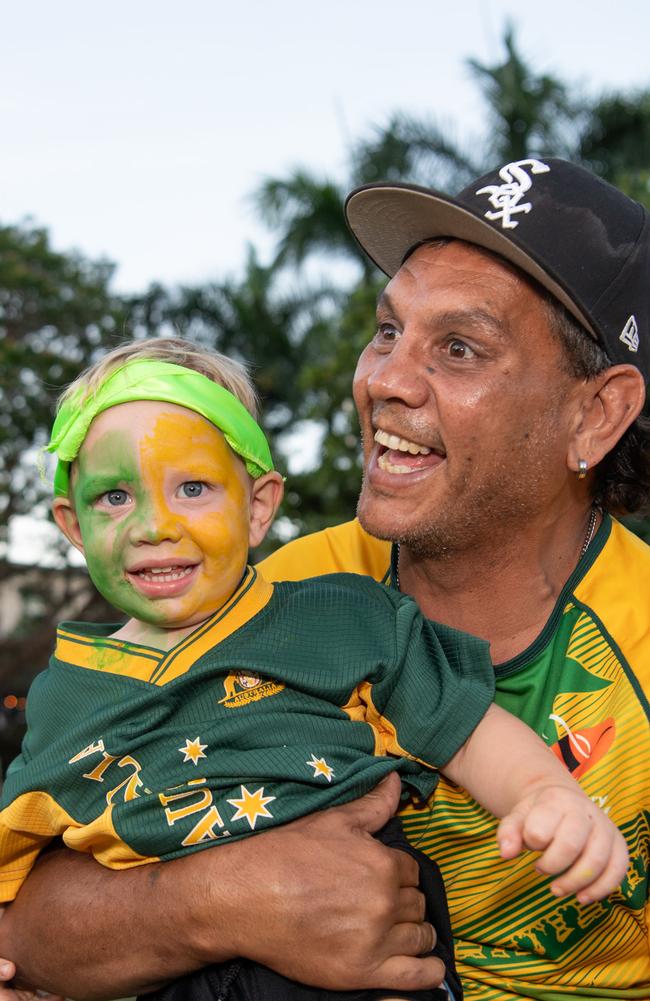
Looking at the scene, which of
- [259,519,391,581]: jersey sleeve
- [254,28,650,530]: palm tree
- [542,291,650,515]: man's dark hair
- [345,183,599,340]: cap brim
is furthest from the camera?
[254,28,650,530]: palm tree

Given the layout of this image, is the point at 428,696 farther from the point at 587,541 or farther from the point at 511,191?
the point at 511,191

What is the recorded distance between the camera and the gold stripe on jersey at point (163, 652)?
2.78 metres

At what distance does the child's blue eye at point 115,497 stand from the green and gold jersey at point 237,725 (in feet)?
1.15

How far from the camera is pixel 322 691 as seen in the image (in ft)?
8.86

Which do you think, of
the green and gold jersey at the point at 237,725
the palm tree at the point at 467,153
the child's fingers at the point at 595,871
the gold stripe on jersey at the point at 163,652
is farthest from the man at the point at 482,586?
the palm tree at the point at 467,153

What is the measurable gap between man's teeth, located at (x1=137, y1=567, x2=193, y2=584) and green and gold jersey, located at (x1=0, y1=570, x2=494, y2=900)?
15cm

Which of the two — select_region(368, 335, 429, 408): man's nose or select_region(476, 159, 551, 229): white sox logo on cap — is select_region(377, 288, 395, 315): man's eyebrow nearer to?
select_region(368, 335, 429, 408): man's nose

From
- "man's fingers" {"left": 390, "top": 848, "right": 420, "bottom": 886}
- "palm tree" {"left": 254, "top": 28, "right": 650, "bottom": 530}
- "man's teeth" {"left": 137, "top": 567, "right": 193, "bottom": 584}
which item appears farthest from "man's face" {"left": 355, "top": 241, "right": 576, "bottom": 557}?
"palm tree" {"left": 254, "top": 28, "right": 650, "bottom": 530}

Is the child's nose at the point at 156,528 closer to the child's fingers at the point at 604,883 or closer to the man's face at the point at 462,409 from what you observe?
the man's face at the point at 462,409

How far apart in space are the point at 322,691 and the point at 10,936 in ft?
3.62

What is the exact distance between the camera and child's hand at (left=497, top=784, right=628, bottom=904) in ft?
7.10

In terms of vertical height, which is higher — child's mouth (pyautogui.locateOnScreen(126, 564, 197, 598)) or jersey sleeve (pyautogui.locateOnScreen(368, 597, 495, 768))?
child's mouth (pyautogui.locateOnScreen(126, 564, 197, 598))

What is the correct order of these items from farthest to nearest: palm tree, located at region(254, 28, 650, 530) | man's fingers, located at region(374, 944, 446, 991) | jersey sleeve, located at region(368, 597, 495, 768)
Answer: palm tree, located at region(254, 28, 650, 530), jersey sleeve, located at region(368, 597, 495, 768), man's fingers, located at region(374, 944, 446, 991)

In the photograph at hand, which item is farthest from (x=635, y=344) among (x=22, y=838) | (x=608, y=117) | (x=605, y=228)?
(x=608, y=117)
